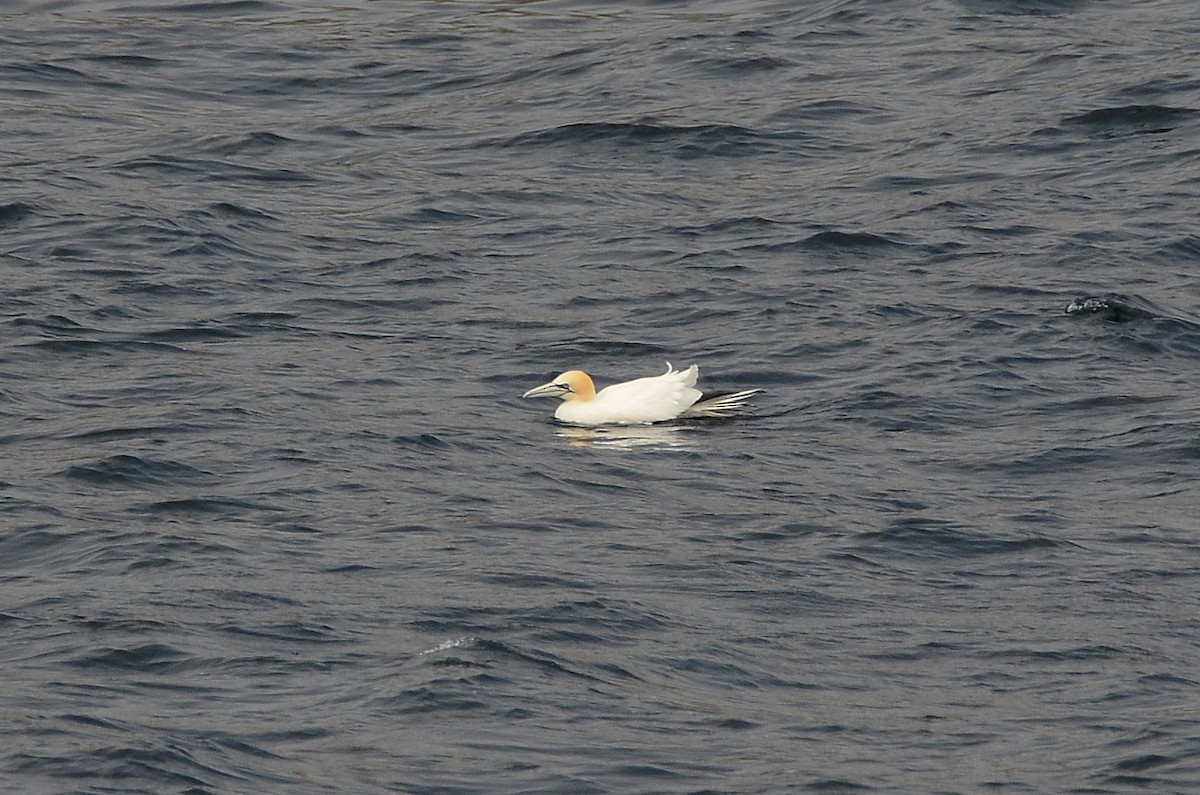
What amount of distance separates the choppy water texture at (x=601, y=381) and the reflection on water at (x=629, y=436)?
40 mm

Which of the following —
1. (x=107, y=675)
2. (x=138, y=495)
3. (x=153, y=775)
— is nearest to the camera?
(x=153, y=775)

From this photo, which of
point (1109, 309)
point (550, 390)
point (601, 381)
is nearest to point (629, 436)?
point (550, 390)

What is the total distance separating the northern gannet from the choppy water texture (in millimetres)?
155

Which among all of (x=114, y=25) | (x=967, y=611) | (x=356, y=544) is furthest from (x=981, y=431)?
(x=114, y=25)

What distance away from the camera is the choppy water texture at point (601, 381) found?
366 inches

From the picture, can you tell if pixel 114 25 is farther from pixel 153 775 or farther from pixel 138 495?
pixel 153 775

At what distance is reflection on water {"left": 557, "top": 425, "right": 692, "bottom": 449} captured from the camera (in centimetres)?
1399

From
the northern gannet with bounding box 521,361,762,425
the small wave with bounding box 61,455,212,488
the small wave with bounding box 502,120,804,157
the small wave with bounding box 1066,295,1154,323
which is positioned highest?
the small wave with bounding box 61,455,212,488

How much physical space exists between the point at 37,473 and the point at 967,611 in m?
5.46

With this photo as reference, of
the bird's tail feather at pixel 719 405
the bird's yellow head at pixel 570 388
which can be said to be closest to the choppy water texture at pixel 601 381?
the bird's tail feather at pixel 719 405

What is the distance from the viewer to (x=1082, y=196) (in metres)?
18.5

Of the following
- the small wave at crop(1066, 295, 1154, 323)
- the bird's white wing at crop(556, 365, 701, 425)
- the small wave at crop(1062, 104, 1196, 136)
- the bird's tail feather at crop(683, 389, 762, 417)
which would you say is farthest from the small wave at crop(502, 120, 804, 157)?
the bird's white wing at crop(556, 365, 701, 425)

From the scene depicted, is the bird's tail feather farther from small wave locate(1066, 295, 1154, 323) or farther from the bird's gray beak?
small wave locate(1066, 295, 1154, 323)

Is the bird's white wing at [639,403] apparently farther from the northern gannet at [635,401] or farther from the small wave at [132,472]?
the small wave at [132,472]
